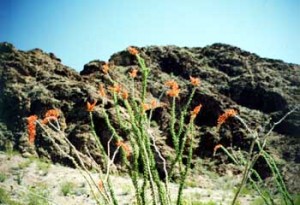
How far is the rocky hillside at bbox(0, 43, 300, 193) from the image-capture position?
13492 mm

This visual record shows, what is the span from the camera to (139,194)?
2227mm

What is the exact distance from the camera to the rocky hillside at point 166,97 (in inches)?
531

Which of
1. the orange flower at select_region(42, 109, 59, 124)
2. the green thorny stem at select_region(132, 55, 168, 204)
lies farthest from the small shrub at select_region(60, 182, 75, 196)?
the green thorny stem at select_region(132, 55, 168, 204)

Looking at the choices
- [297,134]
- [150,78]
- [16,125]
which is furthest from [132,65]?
[297,134]

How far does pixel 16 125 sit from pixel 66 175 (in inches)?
167

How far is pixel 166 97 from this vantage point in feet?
56.0

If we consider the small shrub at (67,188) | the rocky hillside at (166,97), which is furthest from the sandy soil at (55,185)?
the rocky hillside at (166,97)

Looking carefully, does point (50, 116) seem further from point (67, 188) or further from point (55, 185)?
point (55, 185)

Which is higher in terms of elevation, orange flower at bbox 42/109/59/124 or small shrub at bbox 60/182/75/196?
orange flower at bbox 42/109/59/124

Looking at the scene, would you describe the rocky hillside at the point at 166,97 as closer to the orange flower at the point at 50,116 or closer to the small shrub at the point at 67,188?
the small shrub at the point at 67,188

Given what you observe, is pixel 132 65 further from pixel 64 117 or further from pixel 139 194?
pixel 139 194

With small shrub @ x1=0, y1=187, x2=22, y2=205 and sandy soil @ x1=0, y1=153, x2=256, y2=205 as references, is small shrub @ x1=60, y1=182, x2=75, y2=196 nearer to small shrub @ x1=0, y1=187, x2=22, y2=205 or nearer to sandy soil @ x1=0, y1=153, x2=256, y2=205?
sandy soil @ x1=0, y1=153, x2=256, y2=205

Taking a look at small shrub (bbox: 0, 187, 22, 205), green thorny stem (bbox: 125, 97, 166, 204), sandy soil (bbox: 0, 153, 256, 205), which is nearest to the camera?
green thorny stem (bbox: 125, 97, 166, 204)

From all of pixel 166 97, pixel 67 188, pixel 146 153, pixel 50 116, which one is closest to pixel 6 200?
pixel 67 188
